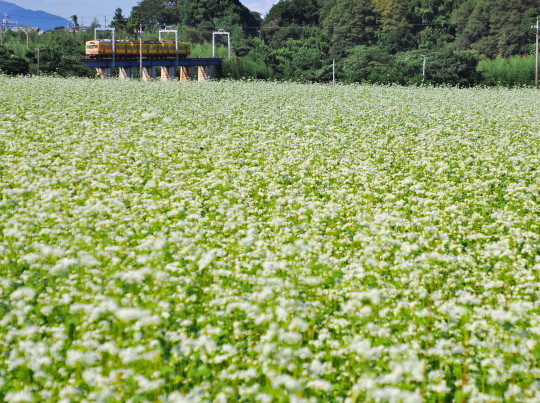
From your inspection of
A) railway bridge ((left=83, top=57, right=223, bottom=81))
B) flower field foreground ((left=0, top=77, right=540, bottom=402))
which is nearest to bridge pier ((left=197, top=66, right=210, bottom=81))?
railway bridge ((left=83, top=57, right=223, bottom=81))

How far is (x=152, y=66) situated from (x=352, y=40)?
3383 cm

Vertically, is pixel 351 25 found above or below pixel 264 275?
above

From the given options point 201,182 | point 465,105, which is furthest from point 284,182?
point 465,105

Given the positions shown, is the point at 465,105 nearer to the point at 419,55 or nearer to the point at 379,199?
the point at 379,199

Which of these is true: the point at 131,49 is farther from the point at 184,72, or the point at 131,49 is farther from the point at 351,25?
the point at 351,25

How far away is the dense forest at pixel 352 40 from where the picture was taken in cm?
5853

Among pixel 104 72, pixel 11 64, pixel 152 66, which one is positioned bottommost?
pixel 104 72

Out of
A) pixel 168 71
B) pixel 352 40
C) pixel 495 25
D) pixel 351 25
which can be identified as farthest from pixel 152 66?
pixel 495 25

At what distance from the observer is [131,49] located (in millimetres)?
50719

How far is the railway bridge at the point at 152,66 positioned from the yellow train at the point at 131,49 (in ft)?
1.37

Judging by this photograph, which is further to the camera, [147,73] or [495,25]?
[495,25]

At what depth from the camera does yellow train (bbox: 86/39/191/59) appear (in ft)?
157

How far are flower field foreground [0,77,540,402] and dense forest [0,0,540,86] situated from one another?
36.5 m

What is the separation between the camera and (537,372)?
13.8ft
